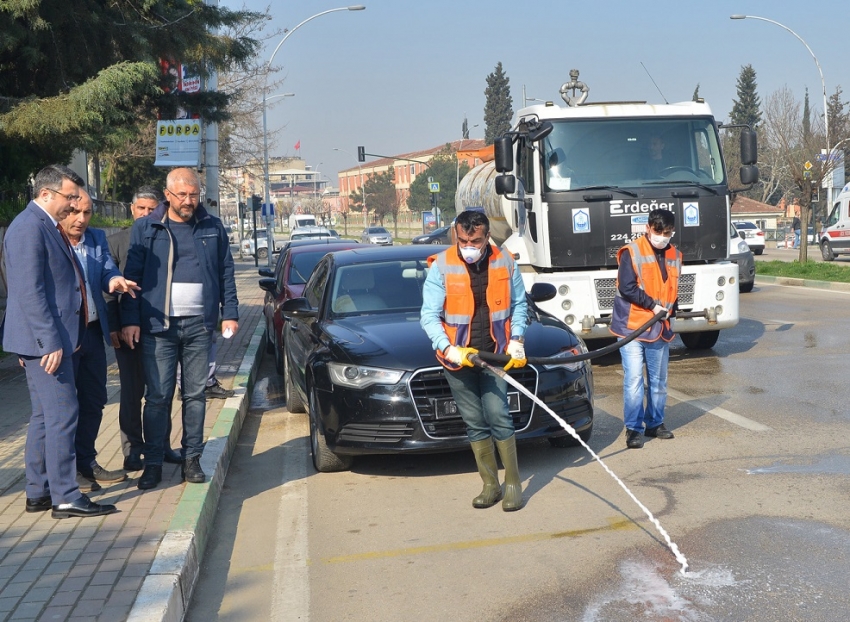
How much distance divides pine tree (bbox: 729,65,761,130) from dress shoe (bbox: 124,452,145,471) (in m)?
102

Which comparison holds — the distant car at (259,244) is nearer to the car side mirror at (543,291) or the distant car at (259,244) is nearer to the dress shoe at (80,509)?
the car side mirror at (543,291)

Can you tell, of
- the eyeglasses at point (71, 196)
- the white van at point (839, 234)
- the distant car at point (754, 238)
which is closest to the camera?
the eyeglasses at point (71, 196)

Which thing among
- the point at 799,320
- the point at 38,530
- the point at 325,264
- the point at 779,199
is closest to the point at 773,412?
the point at 325,264

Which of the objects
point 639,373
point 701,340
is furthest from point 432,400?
point 701,340

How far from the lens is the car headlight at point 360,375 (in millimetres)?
7008

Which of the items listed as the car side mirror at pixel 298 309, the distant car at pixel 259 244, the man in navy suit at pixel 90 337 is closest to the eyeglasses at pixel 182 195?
the man in navy suit at pixel 90 337

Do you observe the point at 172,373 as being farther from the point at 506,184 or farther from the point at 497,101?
the point at 497,101

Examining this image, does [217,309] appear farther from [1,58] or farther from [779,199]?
[779,199]

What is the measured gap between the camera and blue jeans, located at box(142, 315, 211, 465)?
6.48m

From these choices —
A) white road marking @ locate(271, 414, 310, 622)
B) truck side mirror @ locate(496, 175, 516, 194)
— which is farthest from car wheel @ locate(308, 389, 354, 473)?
truck side mirror @ locate(496, 175, 516, 194)

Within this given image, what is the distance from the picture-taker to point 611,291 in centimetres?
1216

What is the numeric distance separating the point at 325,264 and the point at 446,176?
8128 cm

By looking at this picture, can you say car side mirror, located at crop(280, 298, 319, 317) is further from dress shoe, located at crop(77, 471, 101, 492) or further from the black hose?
the black hose

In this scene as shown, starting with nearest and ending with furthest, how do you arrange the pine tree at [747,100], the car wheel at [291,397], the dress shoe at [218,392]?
the car wheel at [291,397]
the dress shoe at [218,392]
the pine tree at [747,100]
